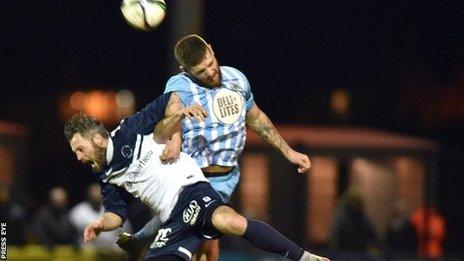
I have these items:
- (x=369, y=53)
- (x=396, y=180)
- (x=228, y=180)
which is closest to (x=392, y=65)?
(x=369, y=53)

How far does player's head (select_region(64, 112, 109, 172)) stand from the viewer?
33.0 feet

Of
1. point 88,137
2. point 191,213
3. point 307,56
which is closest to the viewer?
point 88,137

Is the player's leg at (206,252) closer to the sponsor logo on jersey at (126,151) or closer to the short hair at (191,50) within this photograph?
the sponsor logo on jersey at (126,151)

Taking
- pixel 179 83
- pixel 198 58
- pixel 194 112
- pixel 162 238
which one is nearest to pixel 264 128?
pixel 179 83

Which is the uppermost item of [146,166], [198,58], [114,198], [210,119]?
[198,58]

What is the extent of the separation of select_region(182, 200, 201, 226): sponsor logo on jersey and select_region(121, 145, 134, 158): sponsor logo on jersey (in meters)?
0.54

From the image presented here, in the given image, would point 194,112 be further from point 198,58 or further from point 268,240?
point 268,240

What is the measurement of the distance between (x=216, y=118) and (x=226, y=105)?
116 millimetres

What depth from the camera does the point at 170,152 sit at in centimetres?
1011

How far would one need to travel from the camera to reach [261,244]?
10.1m

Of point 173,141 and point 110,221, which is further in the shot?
point 110,221

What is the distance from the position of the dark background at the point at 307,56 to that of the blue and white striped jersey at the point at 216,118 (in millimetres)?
18925

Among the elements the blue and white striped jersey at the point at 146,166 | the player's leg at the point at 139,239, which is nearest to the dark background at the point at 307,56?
the player's leg at the point at 139,239

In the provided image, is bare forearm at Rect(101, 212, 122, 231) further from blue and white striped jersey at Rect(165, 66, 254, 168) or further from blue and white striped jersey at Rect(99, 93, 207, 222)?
blue and white striped jersey at Rect(165, 66, 254, 168)
